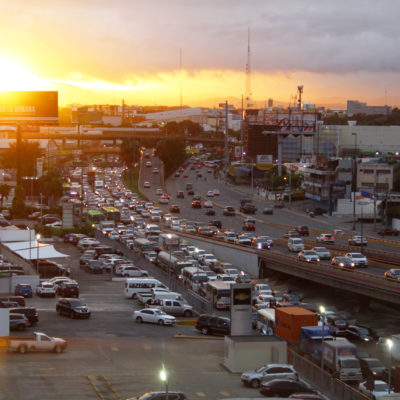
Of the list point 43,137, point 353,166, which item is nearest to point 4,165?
point 43,137

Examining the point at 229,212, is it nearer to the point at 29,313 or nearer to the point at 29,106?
the point at 29,106

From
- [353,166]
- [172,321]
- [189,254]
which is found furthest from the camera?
[353,166]

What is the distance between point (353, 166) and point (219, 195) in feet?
46.9

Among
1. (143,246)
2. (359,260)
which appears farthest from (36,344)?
(143,246)

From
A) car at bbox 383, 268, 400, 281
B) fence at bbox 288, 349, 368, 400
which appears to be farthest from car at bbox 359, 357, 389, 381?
car at bbox 383, 268, 400, 281

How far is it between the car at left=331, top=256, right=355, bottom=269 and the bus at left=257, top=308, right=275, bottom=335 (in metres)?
7.65

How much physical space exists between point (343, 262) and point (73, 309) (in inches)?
452

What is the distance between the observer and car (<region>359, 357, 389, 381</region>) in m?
17.0

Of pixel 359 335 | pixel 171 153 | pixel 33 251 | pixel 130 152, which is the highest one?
pixel 171 153

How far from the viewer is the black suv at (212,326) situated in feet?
70.2

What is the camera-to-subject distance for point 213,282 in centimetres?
2661

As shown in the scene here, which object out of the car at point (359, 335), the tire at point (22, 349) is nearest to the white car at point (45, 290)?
Result: the tire at point (22, 349)

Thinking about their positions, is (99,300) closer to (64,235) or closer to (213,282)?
(213,282)

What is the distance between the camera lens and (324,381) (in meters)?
15.5
